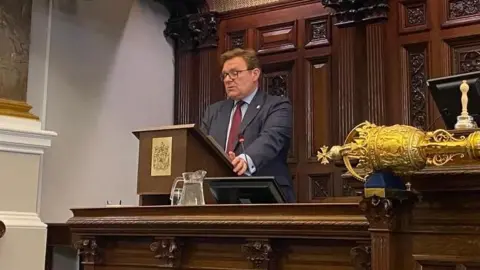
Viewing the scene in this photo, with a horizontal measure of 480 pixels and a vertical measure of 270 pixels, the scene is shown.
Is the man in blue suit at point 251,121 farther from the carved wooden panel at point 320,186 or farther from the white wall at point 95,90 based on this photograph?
the white wall at point 95,90

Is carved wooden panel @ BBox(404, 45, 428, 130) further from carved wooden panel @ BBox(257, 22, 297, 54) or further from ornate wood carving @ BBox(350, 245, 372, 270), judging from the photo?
ornate wood carving @ BBox(350, 245, 372, 270)

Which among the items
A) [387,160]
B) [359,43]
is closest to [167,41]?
A: [359,43]

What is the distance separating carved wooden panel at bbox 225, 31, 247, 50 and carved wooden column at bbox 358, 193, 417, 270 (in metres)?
3.44

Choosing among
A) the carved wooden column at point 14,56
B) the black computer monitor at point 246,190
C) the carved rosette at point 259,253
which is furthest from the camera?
the carved wooden column at point 14,56

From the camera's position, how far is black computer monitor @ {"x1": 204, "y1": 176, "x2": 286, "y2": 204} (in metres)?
2.75

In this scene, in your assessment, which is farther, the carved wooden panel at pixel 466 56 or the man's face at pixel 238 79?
the carved wooden panel at pixel 466 56

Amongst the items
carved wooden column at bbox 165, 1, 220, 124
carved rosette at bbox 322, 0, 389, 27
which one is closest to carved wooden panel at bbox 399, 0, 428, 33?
carved rosette at bbox 322, 0, 389, 27

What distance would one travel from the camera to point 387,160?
6.50 ft

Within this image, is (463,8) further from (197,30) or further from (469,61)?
(197,30)

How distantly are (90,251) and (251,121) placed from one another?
104cm

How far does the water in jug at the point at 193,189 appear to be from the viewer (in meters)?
2.97

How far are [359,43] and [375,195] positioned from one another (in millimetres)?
2899

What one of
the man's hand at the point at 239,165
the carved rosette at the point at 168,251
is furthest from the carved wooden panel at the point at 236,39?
the carved rosette at the point at 168,251

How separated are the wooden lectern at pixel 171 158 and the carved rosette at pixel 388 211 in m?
1.18
